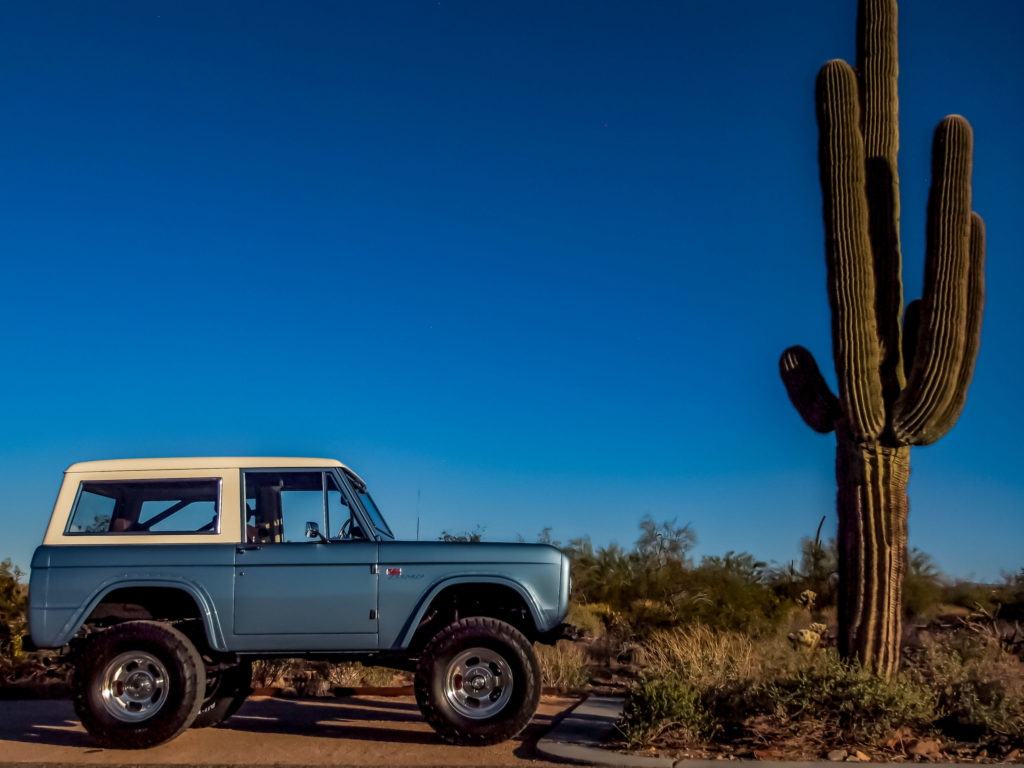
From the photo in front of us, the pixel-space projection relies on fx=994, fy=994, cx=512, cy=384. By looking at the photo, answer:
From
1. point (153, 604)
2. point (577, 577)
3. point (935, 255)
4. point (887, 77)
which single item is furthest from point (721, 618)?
point (153, 604)

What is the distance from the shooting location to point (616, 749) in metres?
7.72

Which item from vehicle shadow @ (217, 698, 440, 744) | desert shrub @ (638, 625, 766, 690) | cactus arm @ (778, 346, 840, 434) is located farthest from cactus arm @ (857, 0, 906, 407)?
vehicle shadow @ (217, 698, 440, 744)

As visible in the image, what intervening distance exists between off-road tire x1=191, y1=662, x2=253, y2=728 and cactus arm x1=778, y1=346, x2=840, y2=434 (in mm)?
7124

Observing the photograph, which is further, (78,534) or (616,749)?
(78,534)

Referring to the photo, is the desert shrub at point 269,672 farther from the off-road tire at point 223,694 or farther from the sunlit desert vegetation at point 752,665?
the off-road tire at point 223,694

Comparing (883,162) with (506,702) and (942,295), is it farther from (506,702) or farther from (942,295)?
(506,702)

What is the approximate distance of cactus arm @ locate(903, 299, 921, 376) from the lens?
468 inches

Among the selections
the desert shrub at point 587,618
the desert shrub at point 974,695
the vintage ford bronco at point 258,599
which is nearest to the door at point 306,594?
the vintage ford bronco at point 258,599

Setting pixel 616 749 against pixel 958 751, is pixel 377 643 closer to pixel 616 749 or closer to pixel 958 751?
pixel 616 749

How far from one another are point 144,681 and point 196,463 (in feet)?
6.17

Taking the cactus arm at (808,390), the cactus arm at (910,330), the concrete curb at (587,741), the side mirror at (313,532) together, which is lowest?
the concrete curb at (587,741)

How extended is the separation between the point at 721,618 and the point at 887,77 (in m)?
9.34

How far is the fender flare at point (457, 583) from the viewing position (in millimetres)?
8359

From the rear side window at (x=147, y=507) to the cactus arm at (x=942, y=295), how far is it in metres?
7.36
